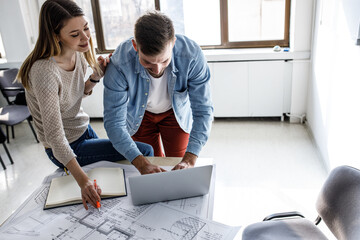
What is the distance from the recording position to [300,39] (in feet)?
10.5

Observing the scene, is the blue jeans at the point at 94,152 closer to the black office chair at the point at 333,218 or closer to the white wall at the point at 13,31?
the black office chair at the point at 333,218

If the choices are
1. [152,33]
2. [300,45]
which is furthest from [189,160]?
[300,45]

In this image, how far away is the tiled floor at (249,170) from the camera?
7.03ft

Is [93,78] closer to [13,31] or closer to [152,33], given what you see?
[152,33]

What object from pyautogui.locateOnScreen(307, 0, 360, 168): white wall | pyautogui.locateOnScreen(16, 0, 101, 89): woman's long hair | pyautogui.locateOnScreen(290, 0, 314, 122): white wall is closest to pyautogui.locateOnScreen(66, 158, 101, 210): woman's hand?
pyautogui.locateOnScreen(16, 0, 101, 89): woman's long hair

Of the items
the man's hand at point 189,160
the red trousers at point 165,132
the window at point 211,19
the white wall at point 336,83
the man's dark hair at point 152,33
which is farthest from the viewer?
the window at point 211,19

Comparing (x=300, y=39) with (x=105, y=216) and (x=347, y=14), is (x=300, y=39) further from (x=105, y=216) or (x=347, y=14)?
(x=105, y=216)

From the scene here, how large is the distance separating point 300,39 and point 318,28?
33cm

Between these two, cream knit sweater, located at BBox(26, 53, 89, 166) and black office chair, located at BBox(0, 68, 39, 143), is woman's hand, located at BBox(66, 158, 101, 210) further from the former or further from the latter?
black office chair, located at BBox(0, 68, 39, 143)

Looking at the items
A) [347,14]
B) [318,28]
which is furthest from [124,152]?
[318,28]

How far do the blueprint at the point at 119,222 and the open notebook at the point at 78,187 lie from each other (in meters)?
0.02

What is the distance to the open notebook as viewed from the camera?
1.13 metres

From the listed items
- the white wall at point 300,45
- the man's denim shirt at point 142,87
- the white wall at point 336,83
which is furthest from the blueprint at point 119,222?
the white wall at point 300,45

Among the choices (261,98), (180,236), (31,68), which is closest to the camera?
(180,236)
